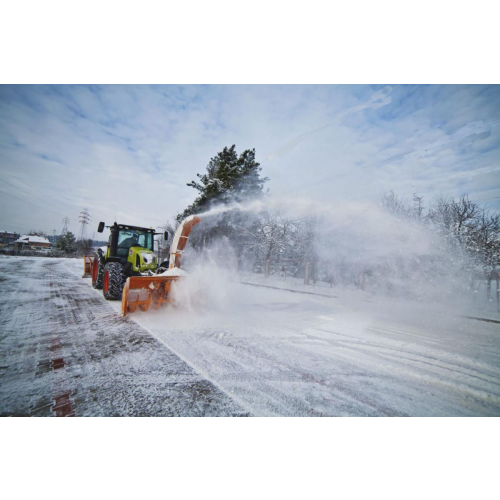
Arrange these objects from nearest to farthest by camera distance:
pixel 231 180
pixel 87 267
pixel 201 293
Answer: pixel 201 293
pixel 87 267
pixel 231 180

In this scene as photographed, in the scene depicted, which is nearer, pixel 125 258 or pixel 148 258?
pixel 148 258

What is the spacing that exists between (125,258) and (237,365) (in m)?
6.01

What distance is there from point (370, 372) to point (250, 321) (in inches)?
107

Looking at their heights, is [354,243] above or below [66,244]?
above

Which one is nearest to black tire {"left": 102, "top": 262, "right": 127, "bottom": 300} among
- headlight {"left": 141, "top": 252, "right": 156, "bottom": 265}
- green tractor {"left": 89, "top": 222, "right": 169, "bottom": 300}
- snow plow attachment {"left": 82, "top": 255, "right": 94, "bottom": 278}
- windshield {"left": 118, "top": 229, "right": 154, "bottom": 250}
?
green tractor {"left": 89, "top": 222, "right": 169, "bottom": 300}

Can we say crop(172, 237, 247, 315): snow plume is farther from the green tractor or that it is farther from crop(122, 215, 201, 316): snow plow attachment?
the green tractor

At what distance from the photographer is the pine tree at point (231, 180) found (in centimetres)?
1661

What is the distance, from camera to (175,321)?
473cm

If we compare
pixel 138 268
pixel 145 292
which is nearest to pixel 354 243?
pixel 138 268

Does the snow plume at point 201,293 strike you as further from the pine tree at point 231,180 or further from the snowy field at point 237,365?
the pine tree at point 231,180

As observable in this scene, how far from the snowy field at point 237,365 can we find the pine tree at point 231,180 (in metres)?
12.4

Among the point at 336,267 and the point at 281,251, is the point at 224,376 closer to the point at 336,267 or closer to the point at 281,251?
the point at 336,267

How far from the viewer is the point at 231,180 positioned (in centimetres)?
1656

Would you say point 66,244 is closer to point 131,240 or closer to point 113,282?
point 131,240
